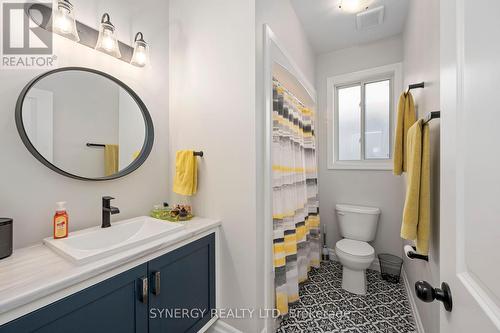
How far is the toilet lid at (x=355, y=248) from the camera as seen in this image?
6.16 feet

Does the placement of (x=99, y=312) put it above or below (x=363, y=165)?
below

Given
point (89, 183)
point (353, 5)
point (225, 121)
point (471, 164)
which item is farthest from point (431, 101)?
point (89, 183)

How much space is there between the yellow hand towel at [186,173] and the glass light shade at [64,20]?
0.88 meters

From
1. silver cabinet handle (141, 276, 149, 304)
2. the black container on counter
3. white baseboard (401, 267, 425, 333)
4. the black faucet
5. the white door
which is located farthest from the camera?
white baseboard (401, 267, 425, 333)

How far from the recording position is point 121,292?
0.87 m

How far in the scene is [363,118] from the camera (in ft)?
8.60

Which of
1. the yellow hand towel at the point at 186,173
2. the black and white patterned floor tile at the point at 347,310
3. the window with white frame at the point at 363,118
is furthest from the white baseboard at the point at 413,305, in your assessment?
the yellow hand towel at the point at 186,173

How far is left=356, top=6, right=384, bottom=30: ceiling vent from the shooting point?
6.31ft

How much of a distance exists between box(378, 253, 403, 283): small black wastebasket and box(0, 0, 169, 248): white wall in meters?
2.38

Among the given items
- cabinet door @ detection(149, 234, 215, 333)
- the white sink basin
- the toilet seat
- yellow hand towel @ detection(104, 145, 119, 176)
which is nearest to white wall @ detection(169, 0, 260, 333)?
cabinet door @ detection(149, 234, 215, 333)

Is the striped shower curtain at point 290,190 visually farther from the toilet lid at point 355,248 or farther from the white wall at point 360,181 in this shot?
the white wall at point 360,181

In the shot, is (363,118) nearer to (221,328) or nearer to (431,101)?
(431,101)

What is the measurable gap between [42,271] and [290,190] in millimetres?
1497

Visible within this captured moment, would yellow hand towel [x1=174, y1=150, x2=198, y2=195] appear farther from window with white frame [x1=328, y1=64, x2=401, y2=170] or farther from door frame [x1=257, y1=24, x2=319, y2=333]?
window with white frame [x1=328, y1=64, x2=401, y2=170]
